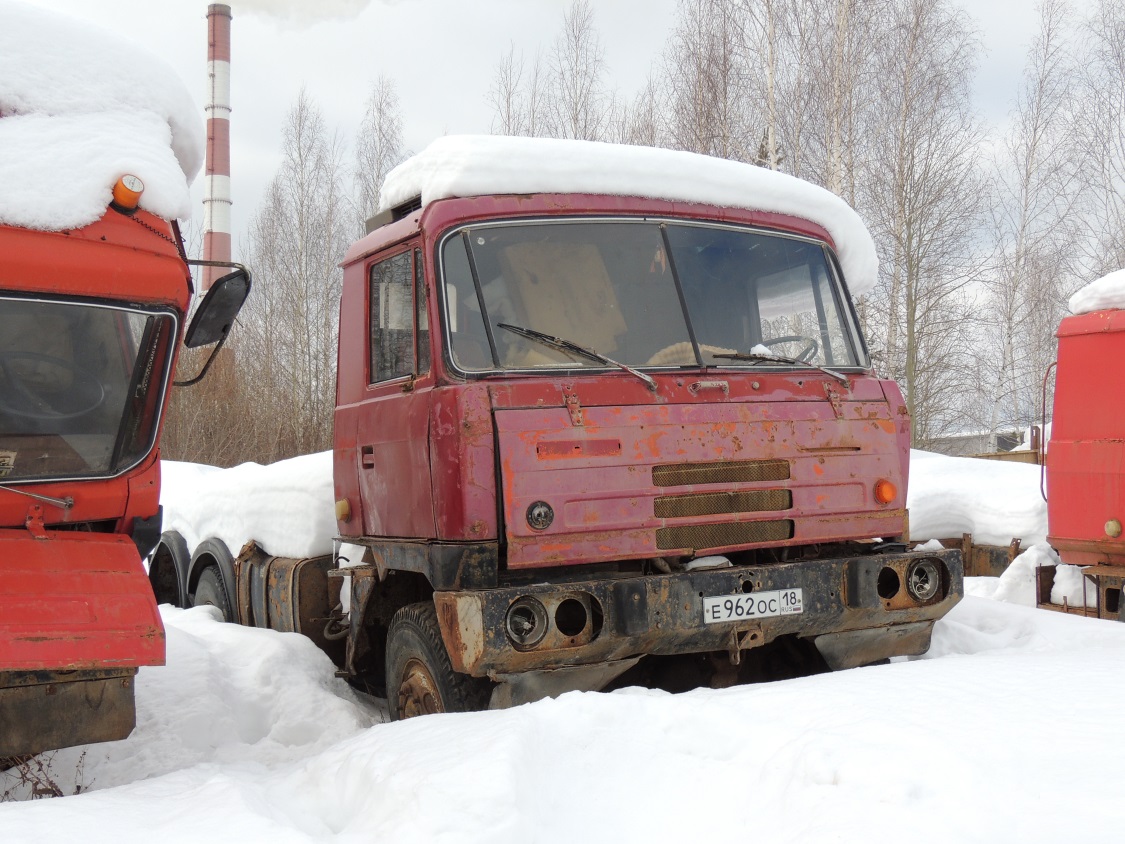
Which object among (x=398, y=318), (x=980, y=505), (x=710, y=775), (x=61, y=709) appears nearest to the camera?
(x=710, y=775)

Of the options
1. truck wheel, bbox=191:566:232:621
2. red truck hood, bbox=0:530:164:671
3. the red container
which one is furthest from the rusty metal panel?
the red container

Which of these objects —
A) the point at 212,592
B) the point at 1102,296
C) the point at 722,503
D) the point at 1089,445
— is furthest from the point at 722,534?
the point at 212,592

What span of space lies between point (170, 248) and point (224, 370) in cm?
1706

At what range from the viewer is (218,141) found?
2831 centimetres

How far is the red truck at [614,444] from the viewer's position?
4355 millimetres

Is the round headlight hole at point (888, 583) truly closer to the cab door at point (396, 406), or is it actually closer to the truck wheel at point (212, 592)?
the cab door at point (396, 406)

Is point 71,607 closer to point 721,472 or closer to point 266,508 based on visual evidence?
point 721,472

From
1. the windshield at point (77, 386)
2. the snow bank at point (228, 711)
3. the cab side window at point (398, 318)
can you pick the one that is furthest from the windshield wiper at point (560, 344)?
the snow bank at point (228, 711)

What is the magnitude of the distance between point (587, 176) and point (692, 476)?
145cm

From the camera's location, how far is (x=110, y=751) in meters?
4.91

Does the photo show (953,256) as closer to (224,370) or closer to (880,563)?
(224,370)

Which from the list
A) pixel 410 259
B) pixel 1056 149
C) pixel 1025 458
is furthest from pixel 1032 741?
pixel 1056 149

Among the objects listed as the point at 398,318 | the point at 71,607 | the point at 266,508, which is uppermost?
the point at 398,318

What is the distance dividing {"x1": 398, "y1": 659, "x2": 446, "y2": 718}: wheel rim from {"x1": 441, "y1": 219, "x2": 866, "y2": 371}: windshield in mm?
1348
